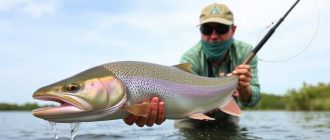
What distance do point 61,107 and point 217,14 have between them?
3.47 m

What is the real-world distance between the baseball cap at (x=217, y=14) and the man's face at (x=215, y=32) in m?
0.07

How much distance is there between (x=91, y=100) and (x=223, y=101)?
5.46ft

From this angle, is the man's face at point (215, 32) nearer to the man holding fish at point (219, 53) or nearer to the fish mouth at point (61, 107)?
the man holding fish at point (219, 53)

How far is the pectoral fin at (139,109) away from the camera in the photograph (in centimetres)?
314

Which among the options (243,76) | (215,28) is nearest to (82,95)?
(243,76)

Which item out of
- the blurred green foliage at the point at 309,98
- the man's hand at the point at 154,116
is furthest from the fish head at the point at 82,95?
the blurred green foliage at the point at 309,98

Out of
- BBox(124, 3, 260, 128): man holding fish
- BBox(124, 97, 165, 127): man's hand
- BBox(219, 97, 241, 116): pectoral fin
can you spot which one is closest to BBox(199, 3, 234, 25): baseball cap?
BBox(124, 3, 260, 128): man holding fish

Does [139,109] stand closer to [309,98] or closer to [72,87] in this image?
[72,87]

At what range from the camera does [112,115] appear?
316 cm

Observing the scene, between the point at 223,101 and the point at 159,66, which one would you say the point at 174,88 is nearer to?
the point at 159,66

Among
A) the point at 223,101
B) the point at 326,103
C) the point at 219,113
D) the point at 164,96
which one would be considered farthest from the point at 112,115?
the point at 326,103

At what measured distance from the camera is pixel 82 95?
2.96 m

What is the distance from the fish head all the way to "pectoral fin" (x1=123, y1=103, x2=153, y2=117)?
2.8 inches

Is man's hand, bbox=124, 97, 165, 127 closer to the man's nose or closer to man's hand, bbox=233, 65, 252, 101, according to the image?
man's hand, bbox=233, 65, 252, 101
